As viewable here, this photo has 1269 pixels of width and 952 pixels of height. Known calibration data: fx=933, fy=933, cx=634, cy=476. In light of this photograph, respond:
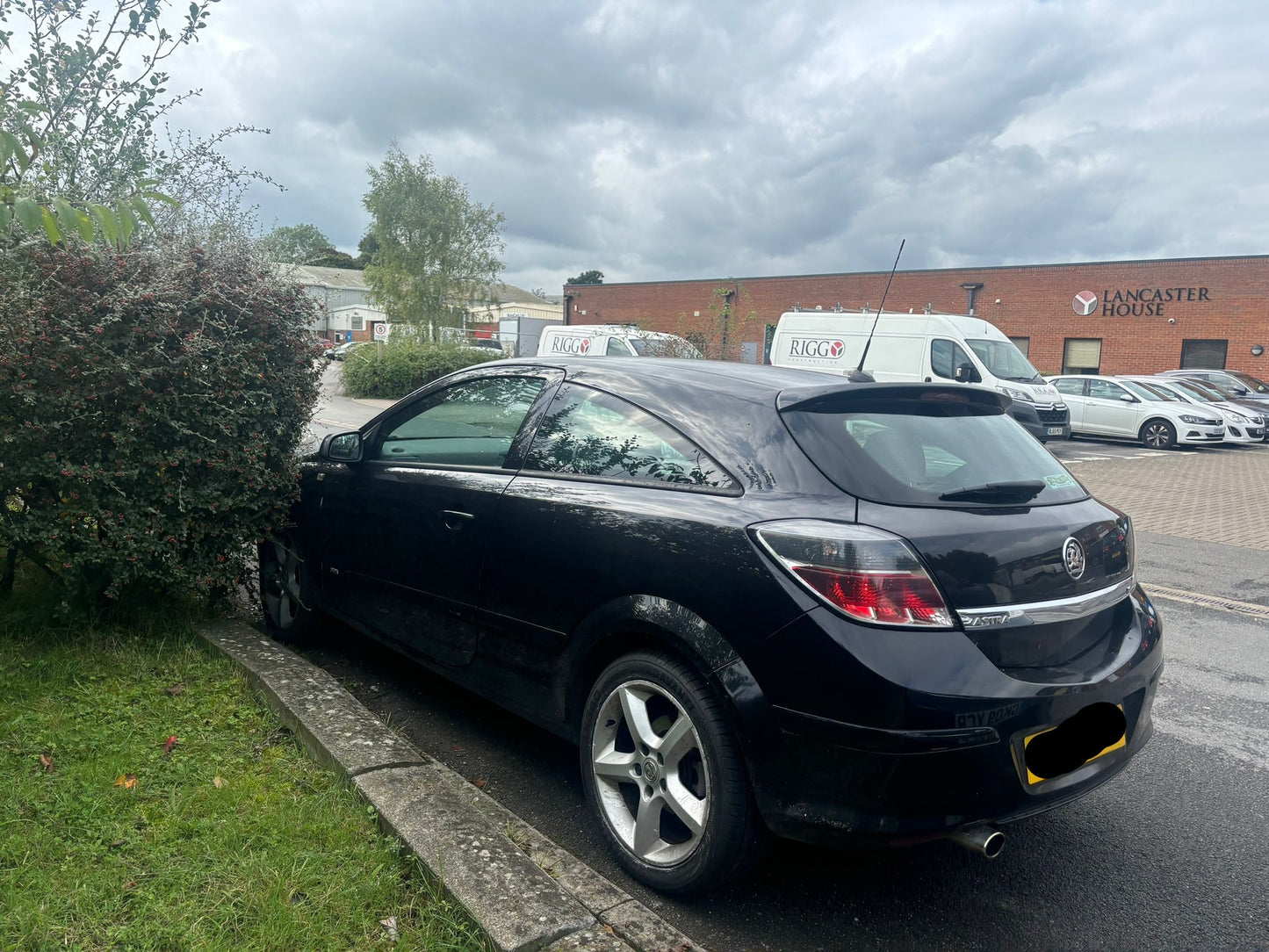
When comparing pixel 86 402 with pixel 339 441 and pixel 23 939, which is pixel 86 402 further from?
pixel 23 939

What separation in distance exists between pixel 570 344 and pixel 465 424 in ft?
66.3

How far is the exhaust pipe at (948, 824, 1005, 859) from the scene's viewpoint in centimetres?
241

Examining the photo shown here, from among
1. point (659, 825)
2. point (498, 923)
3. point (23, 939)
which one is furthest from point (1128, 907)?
point (23, 939)

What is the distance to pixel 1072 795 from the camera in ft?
8.43

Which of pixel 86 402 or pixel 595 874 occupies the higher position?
pixel 86 402

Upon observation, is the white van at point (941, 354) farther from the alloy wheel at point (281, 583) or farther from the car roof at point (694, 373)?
the car roof at point (694, 373)

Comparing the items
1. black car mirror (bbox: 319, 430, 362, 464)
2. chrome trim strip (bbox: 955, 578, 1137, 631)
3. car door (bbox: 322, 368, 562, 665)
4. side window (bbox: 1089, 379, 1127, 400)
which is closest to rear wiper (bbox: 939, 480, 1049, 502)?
chrome trim strip (bbox: 955, 578, 1137, 631)

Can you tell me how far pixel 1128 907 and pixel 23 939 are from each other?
3016mm

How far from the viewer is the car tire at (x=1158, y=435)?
20.6 metres

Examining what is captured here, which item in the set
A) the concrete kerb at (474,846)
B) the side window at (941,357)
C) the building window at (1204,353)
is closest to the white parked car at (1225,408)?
the side window at (941,357)

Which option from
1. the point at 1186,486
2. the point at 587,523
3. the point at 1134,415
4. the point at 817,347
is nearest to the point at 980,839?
the point at 587,523

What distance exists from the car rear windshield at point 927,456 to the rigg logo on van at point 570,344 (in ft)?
64.1

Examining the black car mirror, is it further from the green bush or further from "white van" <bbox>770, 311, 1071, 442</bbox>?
the green bush

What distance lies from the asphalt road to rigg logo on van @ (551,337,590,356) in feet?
61.2
